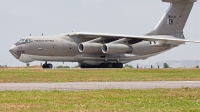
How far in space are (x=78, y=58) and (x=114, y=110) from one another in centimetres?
4186

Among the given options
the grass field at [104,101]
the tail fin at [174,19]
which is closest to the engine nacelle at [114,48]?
the tail fin at [174,19]

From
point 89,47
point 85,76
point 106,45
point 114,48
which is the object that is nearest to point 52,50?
point 89,47

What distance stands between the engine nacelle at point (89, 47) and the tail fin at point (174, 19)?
7.93m

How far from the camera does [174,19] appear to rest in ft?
200

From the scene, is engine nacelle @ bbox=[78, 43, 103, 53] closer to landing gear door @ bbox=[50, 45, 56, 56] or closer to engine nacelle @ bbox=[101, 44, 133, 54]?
engine nacelle @ bbox=[101, 44, 133, 54]

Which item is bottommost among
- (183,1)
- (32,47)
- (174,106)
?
(174,106)

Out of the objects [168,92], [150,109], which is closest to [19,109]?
[150,109]

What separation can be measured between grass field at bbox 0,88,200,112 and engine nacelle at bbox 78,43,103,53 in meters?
34.3

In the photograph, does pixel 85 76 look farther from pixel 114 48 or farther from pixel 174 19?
pixel 174 19

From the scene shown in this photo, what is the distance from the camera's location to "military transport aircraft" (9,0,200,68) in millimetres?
53250

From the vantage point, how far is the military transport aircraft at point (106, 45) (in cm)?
5325

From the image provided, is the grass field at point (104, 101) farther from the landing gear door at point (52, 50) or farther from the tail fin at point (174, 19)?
the tail fin at point (174, 19)

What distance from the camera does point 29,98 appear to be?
1742 centimetres

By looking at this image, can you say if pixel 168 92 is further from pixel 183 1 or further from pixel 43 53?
pixel 183 1
